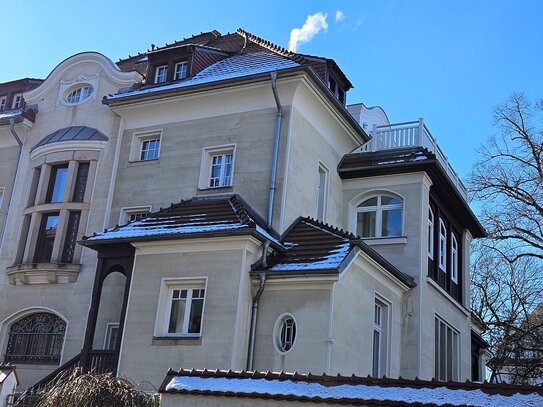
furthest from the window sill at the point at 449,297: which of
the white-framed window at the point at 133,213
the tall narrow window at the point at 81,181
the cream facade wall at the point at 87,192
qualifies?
the tall narrow window at the point at 81,181

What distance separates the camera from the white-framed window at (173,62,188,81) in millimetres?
22172

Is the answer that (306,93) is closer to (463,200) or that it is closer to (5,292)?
(463,200)

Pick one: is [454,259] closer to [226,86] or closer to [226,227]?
[226,86]

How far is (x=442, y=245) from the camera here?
2359cm

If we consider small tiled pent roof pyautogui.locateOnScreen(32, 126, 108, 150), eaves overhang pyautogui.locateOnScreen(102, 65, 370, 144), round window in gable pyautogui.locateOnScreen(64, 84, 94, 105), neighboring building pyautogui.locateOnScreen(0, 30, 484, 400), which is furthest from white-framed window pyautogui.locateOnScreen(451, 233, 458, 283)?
round window in gable pyautogui.locateOnScreen(64, 84, 94, 105)

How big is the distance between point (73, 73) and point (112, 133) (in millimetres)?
3072

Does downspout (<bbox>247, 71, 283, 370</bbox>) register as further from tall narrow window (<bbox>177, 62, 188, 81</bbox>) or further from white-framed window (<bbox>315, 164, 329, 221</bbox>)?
tall narrow window (<bbox>177, 62, 188, 81</bbox>)

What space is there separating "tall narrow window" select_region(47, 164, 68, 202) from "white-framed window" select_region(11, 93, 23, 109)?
526 cm

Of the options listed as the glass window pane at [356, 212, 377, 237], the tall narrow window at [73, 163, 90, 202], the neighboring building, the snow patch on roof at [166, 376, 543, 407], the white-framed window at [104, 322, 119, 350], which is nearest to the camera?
the snow patch on roof at [166, 376, 543, 407]

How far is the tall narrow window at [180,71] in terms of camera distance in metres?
22.2

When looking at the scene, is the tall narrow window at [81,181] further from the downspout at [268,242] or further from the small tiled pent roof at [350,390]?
the small tiled pent roof at [350,390]

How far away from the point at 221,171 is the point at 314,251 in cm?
466

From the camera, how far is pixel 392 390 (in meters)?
8.78

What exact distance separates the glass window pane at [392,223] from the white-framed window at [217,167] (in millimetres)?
5144
